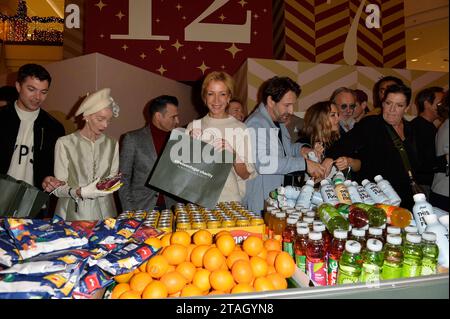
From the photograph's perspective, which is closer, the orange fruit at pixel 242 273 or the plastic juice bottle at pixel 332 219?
the orange fruit at pixel 242 273

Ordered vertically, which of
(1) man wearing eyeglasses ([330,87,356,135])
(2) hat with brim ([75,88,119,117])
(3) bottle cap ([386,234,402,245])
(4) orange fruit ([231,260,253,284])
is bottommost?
(4) orange fruit ([231,260,253,284])

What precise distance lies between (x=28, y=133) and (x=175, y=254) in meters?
2.02

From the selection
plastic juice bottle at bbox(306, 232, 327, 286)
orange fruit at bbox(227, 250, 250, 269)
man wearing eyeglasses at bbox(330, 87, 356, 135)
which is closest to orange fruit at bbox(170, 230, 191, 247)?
orange fruit at bbox(227, 250, 250, 269)

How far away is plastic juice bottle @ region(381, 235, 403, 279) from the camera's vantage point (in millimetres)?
1229

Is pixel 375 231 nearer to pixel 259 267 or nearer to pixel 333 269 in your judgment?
pixel 333 269

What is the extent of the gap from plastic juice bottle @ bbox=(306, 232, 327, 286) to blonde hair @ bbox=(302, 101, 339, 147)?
1626 mm

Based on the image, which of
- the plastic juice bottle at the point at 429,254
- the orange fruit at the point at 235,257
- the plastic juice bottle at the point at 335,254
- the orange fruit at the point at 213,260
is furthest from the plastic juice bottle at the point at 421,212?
the orange fruit at the point at 213,260

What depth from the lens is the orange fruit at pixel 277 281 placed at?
1.27 meters

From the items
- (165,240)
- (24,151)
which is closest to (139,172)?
(24,151)

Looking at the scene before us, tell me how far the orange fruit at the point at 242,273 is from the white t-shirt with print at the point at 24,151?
2165 millimetres

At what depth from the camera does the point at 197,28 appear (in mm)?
6098

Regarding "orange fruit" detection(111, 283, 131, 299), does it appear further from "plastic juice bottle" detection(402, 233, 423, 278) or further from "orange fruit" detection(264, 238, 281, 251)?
"plastic juice bottle" detection(402, 233, 423, 278)

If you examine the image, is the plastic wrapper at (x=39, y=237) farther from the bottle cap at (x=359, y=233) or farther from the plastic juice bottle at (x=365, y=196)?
the plastic juice bottle at (x=365, y=196)
